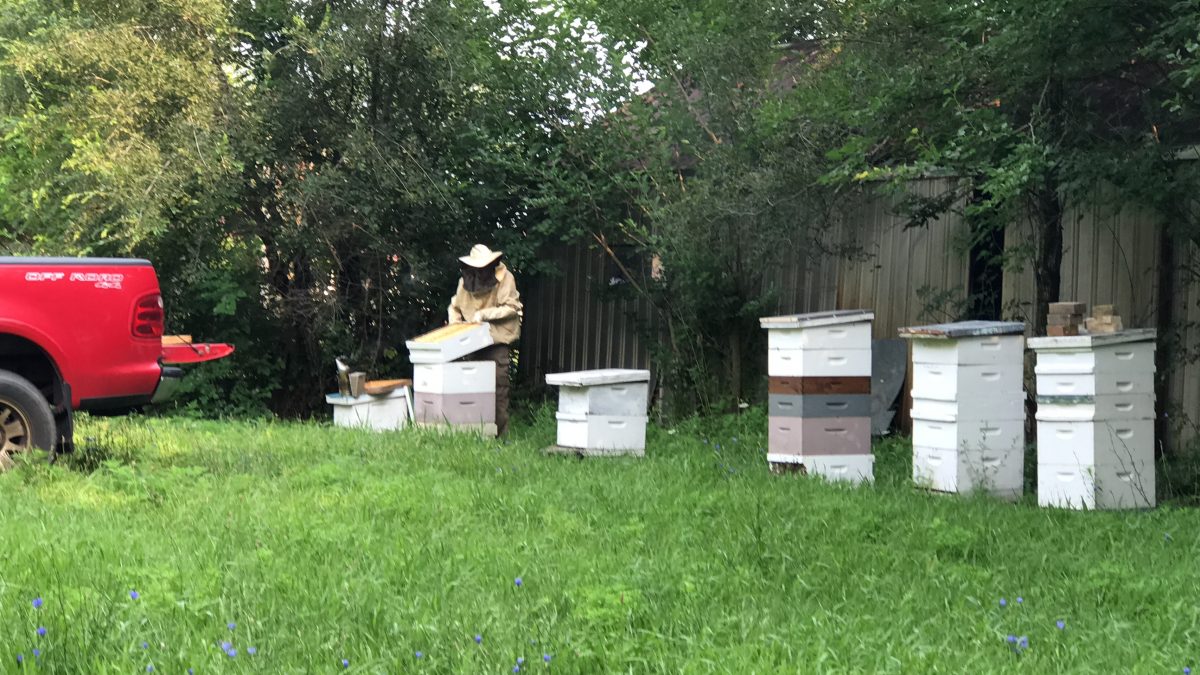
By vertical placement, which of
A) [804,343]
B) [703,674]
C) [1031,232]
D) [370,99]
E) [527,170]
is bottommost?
[703,674]

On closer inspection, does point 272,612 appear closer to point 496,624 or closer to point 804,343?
point 496,624

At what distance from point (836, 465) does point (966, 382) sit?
1084mm

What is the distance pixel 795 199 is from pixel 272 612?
654 centimetres

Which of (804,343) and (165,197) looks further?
(165,197)

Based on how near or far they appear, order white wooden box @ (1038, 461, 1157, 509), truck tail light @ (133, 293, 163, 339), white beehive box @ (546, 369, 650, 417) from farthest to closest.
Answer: white beehive box @ (546, 369, 650, 417)
truck tail light @ (133, 293, 163, 339)
white wooden box @ (1038, 461, 1157, 509)

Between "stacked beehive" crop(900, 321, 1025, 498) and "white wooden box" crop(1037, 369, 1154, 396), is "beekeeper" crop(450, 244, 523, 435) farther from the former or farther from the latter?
"white wooden box" crop(1037, 369, 1154, 396)

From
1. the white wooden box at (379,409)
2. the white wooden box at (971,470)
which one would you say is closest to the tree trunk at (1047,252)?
the white wooden box at (971,470)

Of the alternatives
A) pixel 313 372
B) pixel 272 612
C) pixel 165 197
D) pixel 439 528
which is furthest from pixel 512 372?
pixel 272 612

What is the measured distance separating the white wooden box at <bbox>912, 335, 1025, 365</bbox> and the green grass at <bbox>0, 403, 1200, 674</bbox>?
864 mm

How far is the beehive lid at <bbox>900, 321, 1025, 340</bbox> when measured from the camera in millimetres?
6750

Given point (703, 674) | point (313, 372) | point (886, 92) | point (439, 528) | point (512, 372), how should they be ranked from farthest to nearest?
point (512, 372) → point (313, 372) → point (886, 92) → point (439, 528) → point (703, 674)

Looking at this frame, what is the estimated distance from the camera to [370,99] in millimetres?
11773

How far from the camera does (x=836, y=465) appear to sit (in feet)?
24.6

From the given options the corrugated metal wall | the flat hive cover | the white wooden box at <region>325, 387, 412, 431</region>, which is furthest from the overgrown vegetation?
the flat hive cover
